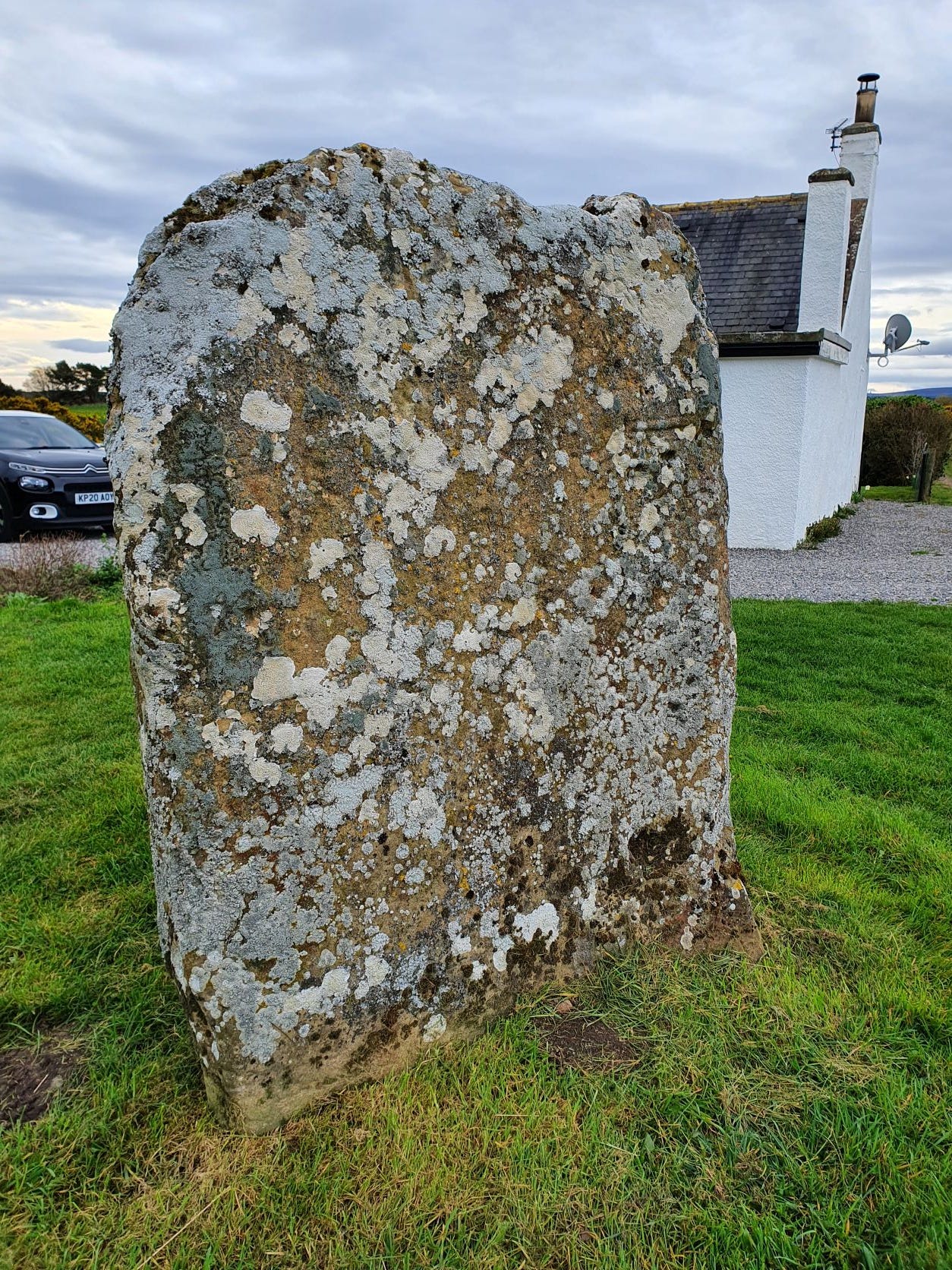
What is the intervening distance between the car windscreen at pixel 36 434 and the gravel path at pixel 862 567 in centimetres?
981

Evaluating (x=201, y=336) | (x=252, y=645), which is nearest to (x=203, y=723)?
(x=252, y=645)

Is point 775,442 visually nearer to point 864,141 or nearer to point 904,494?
point 864,141

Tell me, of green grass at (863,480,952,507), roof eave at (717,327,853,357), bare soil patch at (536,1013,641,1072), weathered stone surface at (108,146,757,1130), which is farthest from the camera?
green grass at (863,480,952,507)

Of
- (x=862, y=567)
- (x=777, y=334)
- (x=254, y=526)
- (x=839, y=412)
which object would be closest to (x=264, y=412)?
(x=254, y=526)

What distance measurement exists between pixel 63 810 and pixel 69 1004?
1.42m

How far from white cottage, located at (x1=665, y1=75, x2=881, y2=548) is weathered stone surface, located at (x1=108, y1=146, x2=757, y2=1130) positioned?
35.3 ft

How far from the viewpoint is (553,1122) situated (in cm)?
222

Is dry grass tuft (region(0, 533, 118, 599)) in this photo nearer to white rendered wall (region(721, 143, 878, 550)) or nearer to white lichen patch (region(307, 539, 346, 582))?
white lichen patch (region(307, 539, 346, 582))

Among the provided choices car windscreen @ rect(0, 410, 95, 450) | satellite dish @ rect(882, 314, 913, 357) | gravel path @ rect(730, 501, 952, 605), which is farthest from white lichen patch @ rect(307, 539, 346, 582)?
satellite dish @ rect(882, 314, 913, 357)

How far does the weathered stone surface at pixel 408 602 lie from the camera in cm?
Answer: 204

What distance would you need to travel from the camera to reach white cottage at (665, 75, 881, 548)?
12414 millimetres

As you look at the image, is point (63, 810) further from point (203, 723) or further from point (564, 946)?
point (564, 946)

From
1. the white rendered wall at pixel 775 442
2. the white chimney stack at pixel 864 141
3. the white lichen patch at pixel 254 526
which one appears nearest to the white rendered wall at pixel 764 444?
the white rendered wall at pixel 775 442

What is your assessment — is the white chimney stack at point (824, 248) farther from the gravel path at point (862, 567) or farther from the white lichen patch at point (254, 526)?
the white lichen patch at point (254, 526)
